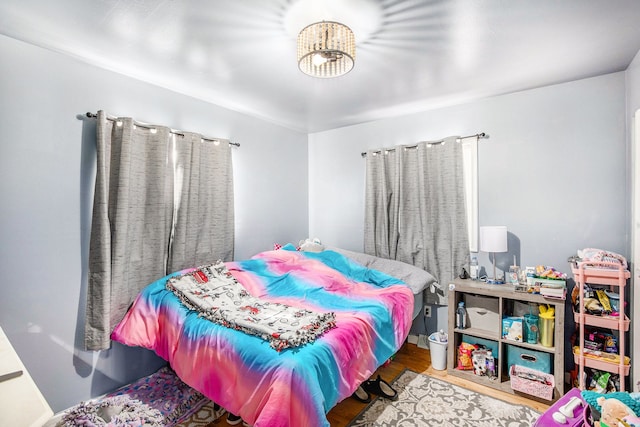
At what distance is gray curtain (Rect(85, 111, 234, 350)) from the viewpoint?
92.8 inches

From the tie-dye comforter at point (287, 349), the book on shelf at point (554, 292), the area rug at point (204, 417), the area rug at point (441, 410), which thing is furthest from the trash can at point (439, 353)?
the area rug at point (204, 417)

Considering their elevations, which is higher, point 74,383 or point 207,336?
point 207,336

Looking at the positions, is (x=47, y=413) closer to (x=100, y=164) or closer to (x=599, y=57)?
(x=100, y=164)

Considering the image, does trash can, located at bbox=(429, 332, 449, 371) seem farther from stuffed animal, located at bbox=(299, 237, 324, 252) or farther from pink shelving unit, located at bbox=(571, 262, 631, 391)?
stuffed animal, located at bbox=(299, 237, 324, 252)

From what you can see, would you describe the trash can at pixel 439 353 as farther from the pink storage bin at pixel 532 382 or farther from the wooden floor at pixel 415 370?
the pink storage bin at pixel 532 382

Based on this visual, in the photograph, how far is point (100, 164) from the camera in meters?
2.36

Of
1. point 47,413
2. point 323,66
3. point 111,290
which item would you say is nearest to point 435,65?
point 323,66

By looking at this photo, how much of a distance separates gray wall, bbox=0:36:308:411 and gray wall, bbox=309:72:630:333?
298cm

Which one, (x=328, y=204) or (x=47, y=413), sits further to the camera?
(x=328, y=204)

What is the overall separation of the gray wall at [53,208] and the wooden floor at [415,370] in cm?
173

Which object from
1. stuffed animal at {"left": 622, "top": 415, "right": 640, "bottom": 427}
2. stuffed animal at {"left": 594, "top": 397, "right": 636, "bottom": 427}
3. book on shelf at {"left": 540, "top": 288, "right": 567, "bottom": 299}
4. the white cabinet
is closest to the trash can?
book on shelf at {"left": 540, "top": 288, "right": 567, "bottom": 299}

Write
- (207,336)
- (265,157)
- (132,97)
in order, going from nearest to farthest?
(207,336), (132,97), (265,157)

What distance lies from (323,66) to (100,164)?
1813mm

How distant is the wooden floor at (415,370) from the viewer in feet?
7.55
